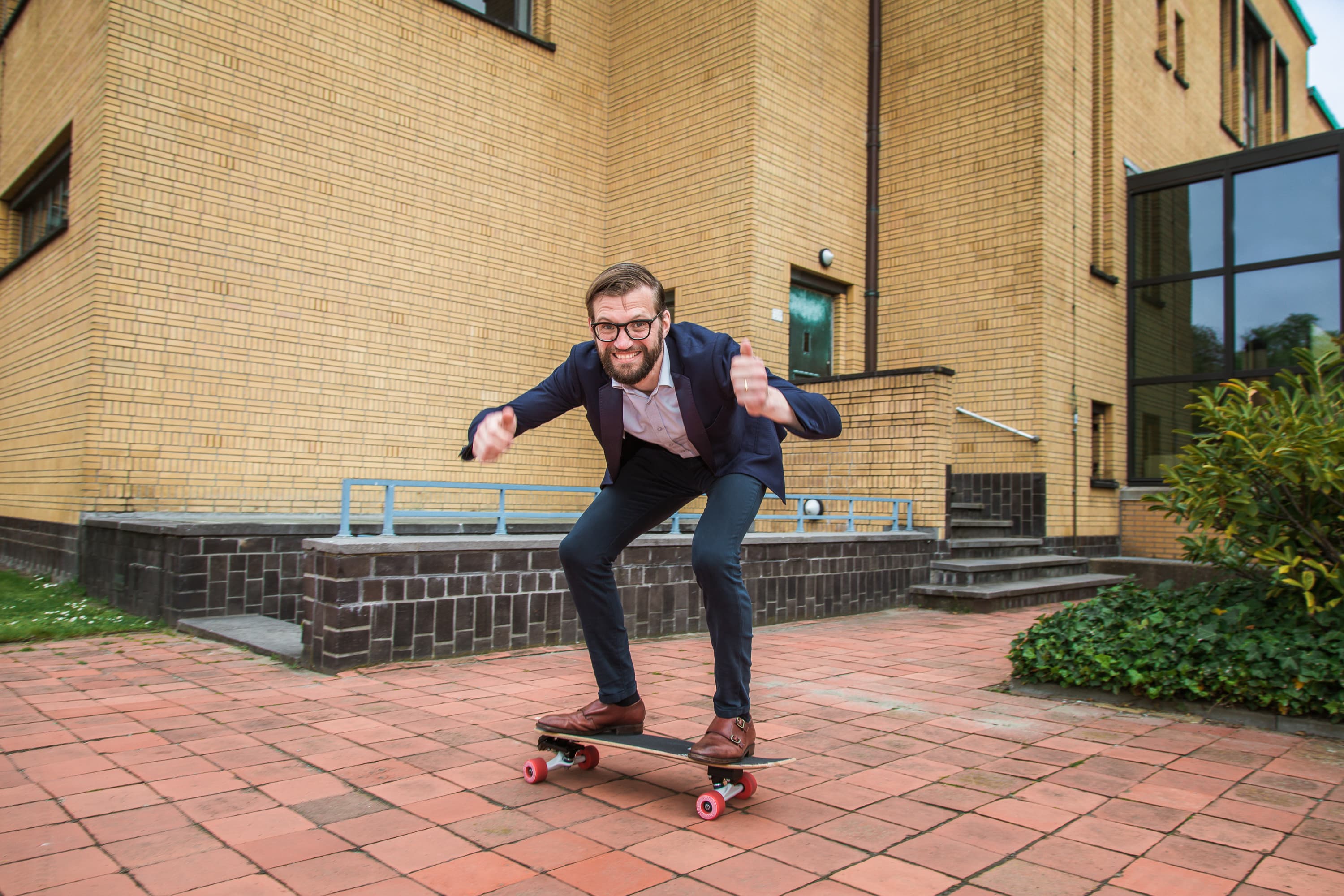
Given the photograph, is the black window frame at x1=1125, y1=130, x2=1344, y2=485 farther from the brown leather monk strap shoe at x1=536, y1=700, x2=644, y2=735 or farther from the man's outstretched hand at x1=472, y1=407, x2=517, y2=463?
the man's outstretched hand at x1=472, y1=407, x2=517, y2=463

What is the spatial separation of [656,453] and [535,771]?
3.92ft

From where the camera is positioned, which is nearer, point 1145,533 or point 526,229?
point 526,229

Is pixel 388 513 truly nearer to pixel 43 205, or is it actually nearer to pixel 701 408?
pixel 701 408

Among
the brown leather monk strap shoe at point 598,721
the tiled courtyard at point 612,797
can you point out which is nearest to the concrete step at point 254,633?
the tiled courtyard at point 612,797

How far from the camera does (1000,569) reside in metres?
9.12

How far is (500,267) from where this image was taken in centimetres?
1024

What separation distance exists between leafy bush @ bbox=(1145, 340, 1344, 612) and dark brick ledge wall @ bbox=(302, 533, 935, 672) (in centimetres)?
298

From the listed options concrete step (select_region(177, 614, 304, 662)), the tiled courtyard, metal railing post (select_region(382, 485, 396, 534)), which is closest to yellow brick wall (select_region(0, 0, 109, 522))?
concrete step (select_region(177, 614, 304, 662))

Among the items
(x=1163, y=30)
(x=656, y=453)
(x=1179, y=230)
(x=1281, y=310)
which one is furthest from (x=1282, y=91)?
(x=656, y=453)

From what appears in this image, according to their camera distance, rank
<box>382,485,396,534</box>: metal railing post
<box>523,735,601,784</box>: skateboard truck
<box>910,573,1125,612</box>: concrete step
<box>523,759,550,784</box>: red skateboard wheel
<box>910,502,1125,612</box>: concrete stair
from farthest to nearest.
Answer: <box>910,502,1125,612</box>: concrete stair → <box>910,573,1125,612</box>: concrete step → <box>382,485,396,534</box>: metal railing post → <box>523,735,601,784</box>: skateboard truck → <box>523,759,550,784</box>: red skateboard wheel

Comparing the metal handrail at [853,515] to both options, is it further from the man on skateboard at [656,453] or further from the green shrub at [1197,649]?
the man on skateboard at [656,453]

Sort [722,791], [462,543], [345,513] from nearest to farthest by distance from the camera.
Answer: [722,791]
[345,513]
[462,543]

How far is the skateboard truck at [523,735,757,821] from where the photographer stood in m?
2.72

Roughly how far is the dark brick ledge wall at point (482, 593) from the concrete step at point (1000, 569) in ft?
6.56
